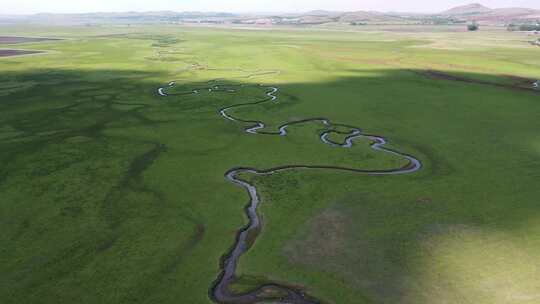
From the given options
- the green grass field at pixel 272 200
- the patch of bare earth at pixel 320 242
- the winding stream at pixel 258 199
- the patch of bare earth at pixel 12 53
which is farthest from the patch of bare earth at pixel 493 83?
the patch of bare earth at pixel 12 53

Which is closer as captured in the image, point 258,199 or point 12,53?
point 258,199

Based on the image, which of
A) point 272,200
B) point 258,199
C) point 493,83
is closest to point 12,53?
point 493,83

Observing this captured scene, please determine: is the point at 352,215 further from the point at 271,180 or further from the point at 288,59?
the point at 288,59

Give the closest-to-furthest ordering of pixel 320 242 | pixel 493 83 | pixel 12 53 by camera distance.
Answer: pixel 320 242 < pixel 493 83 < pixel 12 53

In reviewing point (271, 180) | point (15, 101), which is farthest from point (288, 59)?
point (271, 180)

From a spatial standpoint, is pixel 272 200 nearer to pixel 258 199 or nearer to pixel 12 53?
pixel 258 199
